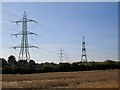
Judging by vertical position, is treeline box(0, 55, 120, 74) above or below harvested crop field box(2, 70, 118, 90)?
above

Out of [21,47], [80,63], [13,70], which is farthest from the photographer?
[80,63]

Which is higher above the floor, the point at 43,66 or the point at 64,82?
the point at 43,66

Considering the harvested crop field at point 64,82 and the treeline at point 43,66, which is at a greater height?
the treeline at point 43,66

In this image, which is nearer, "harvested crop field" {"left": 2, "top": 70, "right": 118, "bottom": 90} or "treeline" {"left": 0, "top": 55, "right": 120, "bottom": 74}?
"harvested crop field" {"left": 2, "top": 70, "right": 118, "bottom": 90}

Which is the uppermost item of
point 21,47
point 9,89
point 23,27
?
point 23,27

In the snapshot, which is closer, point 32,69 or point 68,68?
point 32,69

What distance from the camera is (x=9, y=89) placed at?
23688mm

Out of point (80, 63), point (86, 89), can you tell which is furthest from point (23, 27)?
point (80, 63)

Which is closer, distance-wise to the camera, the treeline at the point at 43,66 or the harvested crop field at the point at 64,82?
the harvested crop field at the point at 64,82

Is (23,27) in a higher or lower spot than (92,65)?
higher

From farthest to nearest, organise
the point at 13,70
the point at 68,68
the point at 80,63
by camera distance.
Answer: the point at 80,63 < the point at 68,68 < the point at 13,70

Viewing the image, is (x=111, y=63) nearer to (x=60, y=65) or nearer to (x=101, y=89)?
(x=60, y=65)

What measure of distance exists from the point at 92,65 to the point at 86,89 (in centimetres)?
7762

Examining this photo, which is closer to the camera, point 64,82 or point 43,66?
point 64,82
